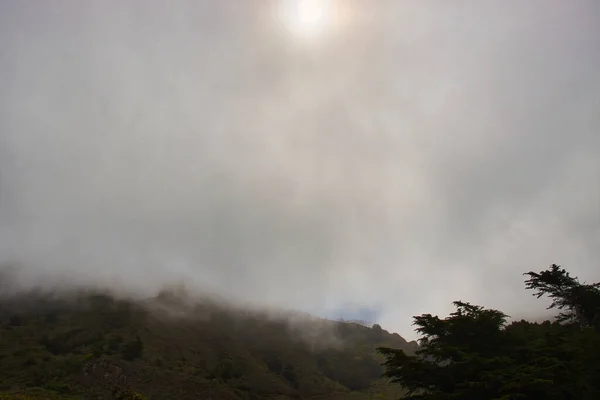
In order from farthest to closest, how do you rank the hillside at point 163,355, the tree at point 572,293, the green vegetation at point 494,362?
the hillside at point 163,355, the tree at point 572,293, the green vegetation at point 494,362

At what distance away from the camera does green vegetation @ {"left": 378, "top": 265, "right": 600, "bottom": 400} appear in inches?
698

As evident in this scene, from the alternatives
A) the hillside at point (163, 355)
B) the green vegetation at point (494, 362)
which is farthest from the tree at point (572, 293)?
the hillside at point (163, 355)

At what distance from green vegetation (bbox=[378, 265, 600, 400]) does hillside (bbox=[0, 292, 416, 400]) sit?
65.2 metres

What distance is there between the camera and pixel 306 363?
448ft

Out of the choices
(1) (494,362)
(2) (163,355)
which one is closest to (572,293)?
(1) (494,362)

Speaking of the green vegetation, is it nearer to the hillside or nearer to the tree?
the tree

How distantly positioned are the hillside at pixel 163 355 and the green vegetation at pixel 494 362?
6516cm

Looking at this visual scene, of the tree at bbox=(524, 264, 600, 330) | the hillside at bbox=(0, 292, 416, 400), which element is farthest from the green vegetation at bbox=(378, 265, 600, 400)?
the hillside at bbox=(0, 292, 416, 400)

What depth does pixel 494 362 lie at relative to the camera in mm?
20203

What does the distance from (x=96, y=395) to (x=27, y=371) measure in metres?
17.0

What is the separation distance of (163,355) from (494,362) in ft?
343

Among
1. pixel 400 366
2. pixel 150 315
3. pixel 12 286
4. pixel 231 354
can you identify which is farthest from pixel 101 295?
pixel 400 366

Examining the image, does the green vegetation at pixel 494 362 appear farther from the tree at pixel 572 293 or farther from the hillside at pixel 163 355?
the hillside at pixel 163 355

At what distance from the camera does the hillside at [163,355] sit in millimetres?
84125
